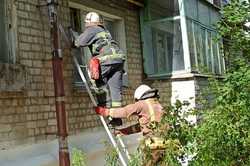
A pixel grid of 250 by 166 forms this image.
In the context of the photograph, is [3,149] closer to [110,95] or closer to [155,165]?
[110,95]

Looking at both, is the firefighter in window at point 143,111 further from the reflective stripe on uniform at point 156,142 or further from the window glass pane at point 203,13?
the window glass pane at point 203,13

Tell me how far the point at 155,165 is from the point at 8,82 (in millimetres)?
1817

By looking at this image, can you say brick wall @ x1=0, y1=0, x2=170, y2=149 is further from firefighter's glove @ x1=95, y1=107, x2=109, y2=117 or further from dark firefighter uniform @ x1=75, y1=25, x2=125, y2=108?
firefighter's glove @ x1=95, y1=107, x2=109, y2=117

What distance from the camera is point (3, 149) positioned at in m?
5.10

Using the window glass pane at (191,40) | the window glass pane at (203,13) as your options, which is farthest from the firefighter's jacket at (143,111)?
the window glass pane at (203,13)

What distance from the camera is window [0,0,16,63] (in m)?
5.50

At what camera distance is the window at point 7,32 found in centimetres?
550

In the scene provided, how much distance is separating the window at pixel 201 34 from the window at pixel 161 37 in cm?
25

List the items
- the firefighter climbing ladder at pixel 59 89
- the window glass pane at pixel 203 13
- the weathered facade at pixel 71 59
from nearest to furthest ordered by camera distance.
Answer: the firefighter climbing ladder at pixel 59 89 < the weathered facade at pixel 71 59 < the window glass pane at pixel 203 13

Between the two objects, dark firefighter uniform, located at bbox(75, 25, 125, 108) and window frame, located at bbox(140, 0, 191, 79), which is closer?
dark firefighter uniform, located at bbox(75, 25, 125, 108)

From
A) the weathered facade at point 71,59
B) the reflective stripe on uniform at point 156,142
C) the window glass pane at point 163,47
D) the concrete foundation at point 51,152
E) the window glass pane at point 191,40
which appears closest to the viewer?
the reflective stripe on uniform at point 156,142

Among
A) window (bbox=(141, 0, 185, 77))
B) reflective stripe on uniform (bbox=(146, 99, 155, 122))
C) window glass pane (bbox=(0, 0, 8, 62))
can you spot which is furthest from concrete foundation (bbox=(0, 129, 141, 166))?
window (bbox=(141, 0, 185, 77))

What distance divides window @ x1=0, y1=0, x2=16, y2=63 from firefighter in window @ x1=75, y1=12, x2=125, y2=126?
0.71m

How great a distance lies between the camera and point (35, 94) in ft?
18.9
